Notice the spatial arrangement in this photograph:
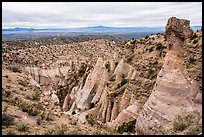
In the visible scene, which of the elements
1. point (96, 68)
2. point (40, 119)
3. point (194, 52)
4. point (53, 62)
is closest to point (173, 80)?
point (194, 52)

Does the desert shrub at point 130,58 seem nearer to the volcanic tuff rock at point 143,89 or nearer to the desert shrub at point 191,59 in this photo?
the volcanic tuff rock at point 143,89

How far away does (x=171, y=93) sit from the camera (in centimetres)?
1484

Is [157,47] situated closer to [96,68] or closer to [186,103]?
[186,103]

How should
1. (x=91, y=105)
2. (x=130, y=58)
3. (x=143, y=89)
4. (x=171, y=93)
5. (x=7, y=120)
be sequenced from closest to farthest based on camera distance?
(x=7, y=120)
(x=171, y=93)
(x=143, y=89)
(x=130, y=58)
(x=91, y=105)

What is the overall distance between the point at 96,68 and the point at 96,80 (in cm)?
194

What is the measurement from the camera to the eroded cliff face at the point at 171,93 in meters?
14.3

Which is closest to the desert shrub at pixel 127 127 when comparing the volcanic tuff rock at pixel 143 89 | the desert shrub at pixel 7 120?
the volcanic tuff rock at pixel 143 89

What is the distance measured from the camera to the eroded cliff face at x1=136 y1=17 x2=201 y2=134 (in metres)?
14.3

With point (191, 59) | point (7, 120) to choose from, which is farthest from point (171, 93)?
point (7, 120)

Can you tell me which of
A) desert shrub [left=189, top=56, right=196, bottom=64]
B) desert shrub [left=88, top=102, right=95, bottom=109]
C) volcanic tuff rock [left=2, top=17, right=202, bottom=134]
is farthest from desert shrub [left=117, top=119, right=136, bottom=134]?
desert shrub [left=88, top=102, right=95, bottom=109]

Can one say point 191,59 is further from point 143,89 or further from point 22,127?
point 22,127

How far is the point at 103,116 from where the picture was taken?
23.7 m

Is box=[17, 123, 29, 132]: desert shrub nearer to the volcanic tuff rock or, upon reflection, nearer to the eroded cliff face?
the volcanic tuff rock

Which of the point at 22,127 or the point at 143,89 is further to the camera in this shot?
the point at 143,89
